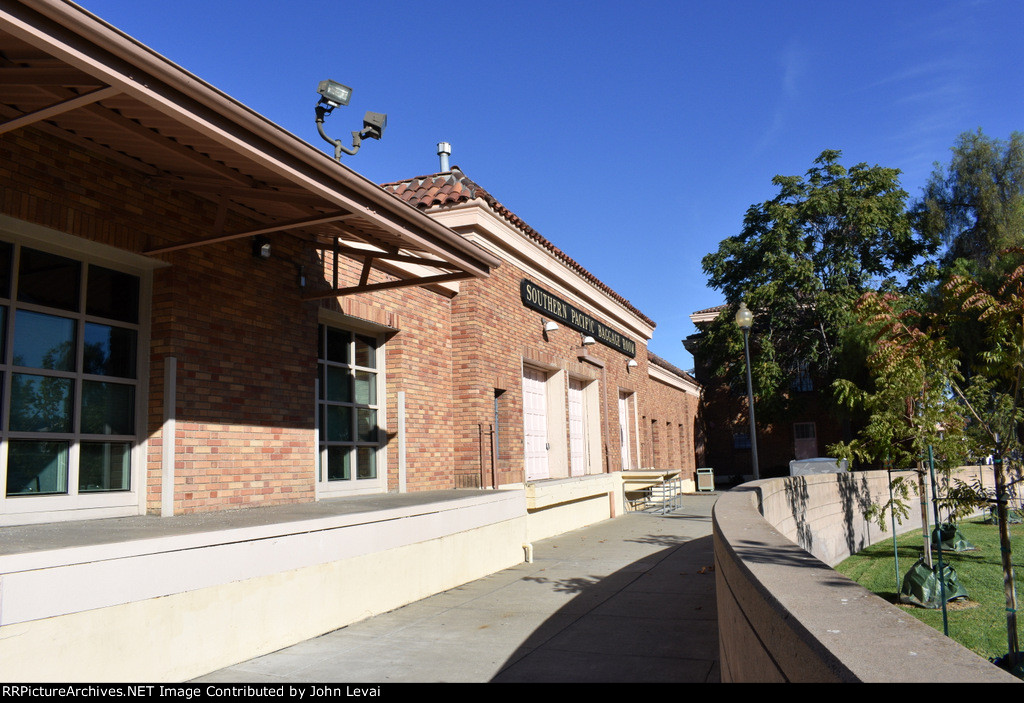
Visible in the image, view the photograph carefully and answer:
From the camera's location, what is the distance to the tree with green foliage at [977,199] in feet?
96.0

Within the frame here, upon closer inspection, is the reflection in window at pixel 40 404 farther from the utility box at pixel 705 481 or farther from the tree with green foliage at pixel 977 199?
the tree with green foliage at pixel 977 199

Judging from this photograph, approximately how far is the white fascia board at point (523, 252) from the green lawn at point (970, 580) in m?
7.52

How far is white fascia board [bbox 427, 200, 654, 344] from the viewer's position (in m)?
12.1

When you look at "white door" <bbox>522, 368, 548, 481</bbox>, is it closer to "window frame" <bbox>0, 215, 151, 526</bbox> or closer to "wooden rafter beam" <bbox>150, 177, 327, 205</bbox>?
"wooden rafter beam" <bbox>150, 177, 327, 205</bbox>

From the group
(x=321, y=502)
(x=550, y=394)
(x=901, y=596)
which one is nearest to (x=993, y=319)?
(x=901, y=596)

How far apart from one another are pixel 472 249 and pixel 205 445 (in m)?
3.53

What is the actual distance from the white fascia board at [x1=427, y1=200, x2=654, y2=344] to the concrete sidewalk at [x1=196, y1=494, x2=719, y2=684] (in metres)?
5.57

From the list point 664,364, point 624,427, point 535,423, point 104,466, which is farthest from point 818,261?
point 104,466

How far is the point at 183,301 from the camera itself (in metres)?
6.74

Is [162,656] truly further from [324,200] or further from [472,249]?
[472,249]

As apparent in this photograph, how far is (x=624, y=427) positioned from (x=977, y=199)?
20.7 m

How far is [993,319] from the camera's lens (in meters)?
6.51

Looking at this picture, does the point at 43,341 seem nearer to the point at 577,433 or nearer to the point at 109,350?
the point at 109,350

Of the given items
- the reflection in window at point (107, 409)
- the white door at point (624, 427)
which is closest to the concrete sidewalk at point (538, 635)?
the reflection in window at point (107, 409)
